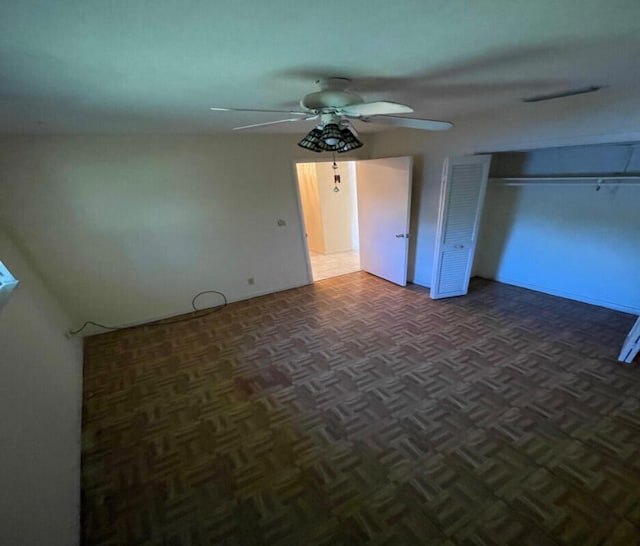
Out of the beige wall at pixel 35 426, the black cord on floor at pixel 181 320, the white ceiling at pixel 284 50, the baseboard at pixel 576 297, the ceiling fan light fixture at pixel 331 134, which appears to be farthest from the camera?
the black cord on floor at pixel 181 320

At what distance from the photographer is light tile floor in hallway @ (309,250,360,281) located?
5.18 m

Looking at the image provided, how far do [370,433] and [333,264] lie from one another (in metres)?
3.86

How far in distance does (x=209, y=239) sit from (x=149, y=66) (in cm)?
274

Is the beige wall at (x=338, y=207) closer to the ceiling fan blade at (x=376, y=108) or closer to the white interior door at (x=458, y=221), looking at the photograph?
the white interior door at (x=458, y=221)

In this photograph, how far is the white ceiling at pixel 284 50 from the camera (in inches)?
34.7

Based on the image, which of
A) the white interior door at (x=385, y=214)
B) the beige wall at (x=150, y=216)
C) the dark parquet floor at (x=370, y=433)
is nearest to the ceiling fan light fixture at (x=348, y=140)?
the dark parquet floor at (x=370, y=433)

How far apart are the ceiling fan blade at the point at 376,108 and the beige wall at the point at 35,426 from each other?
7.65ft

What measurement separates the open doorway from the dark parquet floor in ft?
8.74

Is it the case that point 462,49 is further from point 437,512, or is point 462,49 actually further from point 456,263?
point 456,263

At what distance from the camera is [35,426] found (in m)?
1.57

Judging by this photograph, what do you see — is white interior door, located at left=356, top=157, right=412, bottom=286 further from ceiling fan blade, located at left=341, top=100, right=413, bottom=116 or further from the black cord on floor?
the black cord on floor

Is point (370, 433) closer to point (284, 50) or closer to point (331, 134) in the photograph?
point (331, 134)

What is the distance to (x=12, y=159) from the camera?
9.02 feet

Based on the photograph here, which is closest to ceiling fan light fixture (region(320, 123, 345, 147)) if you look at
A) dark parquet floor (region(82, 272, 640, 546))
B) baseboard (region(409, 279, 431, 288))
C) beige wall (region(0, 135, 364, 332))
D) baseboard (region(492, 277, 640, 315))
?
dark parquet floor (region(82, 272, 640, 546))
